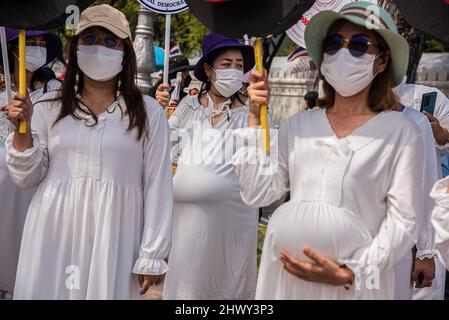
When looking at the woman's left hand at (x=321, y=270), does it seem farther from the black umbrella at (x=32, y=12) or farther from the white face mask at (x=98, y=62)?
the black umbrella at (x=32, y=12)

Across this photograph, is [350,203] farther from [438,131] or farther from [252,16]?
[438,131]

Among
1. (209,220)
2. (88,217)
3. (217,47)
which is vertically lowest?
(209,220)

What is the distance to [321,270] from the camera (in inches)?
137

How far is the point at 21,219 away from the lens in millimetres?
5820

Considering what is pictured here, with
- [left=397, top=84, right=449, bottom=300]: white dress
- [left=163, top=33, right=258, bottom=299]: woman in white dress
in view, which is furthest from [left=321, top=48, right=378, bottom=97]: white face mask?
[left=163, top=33, right=258, bottom=299]: woman in white dress

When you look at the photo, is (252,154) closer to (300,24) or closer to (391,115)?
(391,115)

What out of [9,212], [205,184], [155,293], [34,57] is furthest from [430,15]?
[155,293]

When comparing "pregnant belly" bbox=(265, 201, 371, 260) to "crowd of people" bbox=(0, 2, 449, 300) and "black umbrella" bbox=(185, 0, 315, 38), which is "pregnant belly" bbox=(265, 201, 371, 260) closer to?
"crowd of people" bbox=(0, 2, 449, 300)

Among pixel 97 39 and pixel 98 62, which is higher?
pixel 97 39

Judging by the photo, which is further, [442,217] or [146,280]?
[146,280]

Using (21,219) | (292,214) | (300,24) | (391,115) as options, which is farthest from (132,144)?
(300,24)

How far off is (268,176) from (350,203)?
1.28 feet

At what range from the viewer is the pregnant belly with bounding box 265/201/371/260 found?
3498mm

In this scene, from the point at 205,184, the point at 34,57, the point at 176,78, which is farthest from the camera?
the point at 176,78
